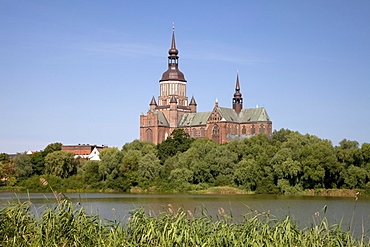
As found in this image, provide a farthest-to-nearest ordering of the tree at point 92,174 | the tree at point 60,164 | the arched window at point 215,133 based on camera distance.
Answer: the arched window at point 215,133, the tree at point 60,164, the tree at point 92,174

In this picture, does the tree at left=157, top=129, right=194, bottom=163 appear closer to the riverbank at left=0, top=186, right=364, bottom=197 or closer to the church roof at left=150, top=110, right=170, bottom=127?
the riverbank at left=0, top=186, right=364, bottom=197

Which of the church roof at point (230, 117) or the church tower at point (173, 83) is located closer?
the church roof at point (230, 117)

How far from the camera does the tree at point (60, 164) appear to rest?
2539 inches

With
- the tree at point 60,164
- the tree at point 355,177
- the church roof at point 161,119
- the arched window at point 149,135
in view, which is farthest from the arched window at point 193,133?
the tree at point 355,177

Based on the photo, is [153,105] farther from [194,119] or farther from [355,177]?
[355,177]

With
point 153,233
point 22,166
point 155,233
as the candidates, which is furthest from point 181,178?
point 153,233

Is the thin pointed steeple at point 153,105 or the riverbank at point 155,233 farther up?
the thin pointed steeple at point 153,105

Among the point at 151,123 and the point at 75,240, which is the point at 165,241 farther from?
the point at 151,123

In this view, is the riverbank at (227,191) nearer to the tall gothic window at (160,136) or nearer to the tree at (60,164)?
the tree at (60,164)

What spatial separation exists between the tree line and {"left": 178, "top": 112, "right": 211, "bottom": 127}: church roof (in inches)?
1256

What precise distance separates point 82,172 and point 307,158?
27.2 meters

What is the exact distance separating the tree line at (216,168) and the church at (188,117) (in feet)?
87.8

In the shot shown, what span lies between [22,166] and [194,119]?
44.9 metres

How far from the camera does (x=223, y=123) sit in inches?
3880
